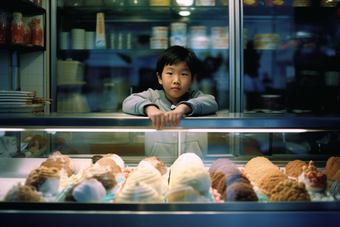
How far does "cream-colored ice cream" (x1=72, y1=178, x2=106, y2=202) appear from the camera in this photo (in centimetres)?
96

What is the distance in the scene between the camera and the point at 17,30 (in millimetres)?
2371

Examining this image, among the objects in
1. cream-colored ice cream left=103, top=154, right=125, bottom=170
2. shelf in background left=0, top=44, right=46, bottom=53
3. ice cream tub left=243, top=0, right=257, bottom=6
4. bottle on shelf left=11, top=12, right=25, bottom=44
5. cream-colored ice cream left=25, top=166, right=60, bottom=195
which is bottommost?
cream-colored ice cream left=25, top=166, right=60, bottom=195

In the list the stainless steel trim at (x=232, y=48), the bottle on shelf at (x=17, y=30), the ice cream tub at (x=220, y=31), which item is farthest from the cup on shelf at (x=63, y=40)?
the stainless steel trim at (x=232, y=48)

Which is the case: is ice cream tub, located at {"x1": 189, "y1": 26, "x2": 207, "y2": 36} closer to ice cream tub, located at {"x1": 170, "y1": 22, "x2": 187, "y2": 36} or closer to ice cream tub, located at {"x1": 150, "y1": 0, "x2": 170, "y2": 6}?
ice cream tub, located at {"x1": 170, "y1": 22, "x2": 187, "y2": 36}

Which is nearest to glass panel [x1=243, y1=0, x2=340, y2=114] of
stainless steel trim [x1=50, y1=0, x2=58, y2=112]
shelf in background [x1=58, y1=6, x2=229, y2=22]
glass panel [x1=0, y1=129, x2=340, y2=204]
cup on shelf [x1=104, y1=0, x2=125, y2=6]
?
shelf in background [x1=58, y1=6, x2=229, y2=22]

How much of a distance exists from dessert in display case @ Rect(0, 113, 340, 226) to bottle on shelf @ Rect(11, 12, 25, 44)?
1.59 metres

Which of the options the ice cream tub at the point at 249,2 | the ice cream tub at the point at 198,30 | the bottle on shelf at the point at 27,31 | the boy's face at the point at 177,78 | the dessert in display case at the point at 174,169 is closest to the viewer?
the dessert in display case at the point at 174,169

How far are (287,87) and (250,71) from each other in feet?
1.60

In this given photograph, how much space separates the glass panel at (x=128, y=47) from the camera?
9.41 feet

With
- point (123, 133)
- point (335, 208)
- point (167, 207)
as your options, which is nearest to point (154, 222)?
point (167, 207)

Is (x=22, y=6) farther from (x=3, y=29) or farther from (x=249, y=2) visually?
(x=249, y=2)

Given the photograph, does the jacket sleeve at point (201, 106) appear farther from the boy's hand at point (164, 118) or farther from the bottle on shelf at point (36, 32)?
the bottle on shelf at point (36, 32)

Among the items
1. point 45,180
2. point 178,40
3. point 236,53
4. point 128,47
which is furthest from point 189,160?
point 128,47

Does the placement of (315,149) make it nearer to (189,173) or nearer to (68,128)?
(189,173)
